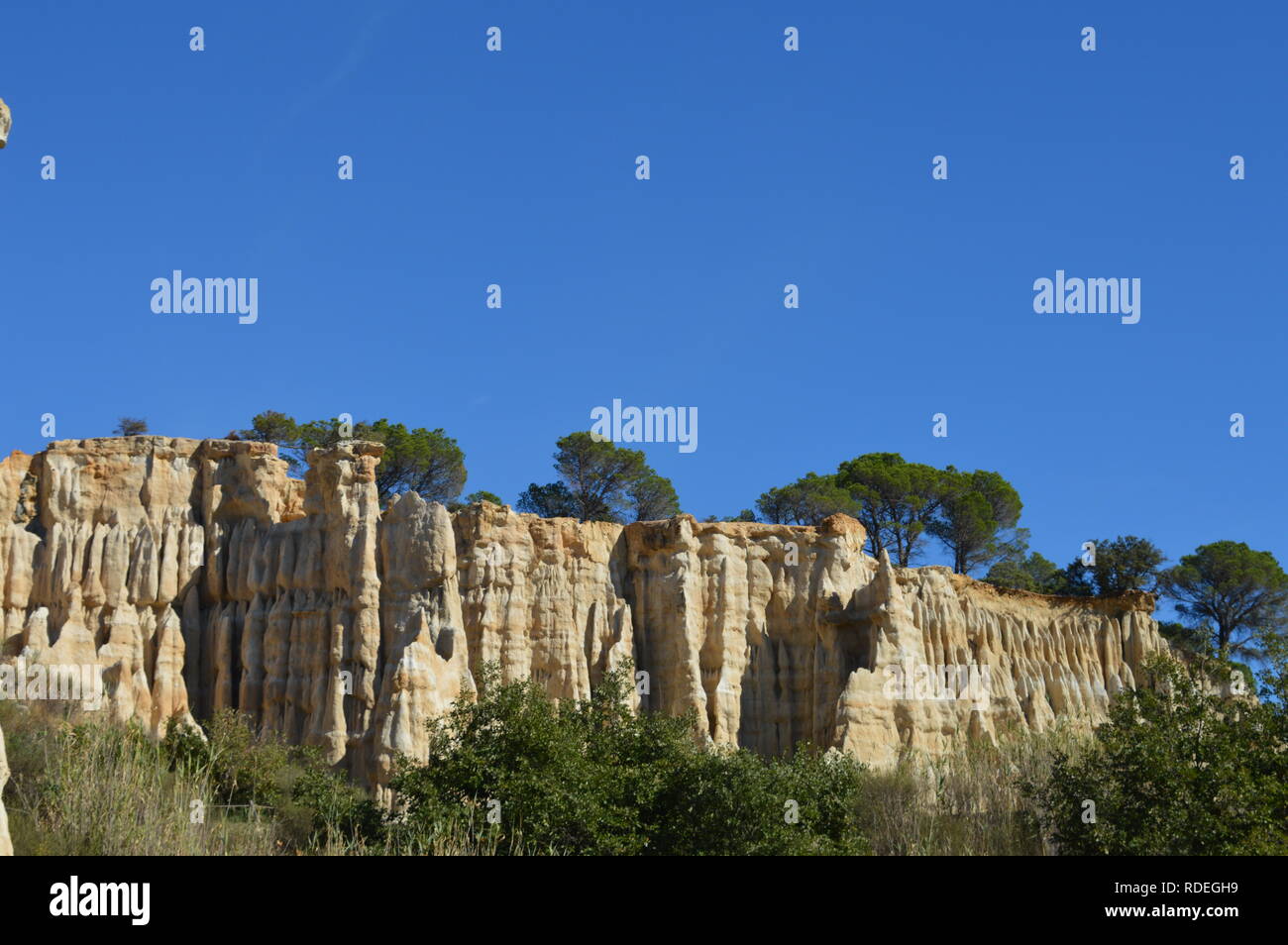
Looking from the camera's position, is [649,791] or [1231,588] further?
[1231,588]

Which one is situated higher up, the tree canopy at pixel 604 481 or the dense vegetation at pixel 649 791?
the tree canopy at pixel 604 481

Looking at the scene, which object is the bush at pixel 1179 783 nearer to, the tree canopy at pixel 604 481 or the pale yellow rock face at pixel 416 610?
the pale yellow rock face at pixel 416 610

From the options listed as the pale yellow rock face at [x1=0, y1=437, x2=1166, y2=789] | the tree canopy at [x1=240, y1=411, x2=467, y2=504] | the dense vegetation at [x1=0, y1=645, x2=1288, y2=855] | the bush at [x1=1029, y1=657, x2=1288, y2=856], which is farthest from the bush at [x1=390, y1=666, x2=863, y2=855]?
the tree canopy at [x1=240, y1=411, x2=467, y2=504]

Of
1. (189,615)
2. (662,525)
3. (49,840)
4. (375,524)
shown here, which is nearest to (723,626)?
(662,525)

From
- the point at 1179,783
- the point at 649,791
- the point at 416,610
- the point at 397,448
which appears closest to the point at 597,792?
the point at 649,791

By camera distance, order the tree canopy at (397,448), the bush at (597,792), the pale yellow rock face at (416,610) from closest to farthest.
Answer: the bush at (597,792), the pale yellow rock face at (416,610), the tree canopy at (397,448)

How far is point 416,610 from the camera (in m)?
48.5

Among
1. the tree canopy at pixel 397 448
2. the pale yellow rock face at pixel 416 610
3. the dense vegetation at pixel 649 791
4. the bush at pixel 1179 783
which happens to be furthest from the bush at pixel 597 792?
the tree canopy at pixel 397 448

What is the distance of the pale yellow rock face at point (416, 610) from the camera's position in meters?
47.2

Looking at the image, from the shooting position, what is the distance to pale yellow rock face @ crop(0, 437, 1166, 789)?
155ft

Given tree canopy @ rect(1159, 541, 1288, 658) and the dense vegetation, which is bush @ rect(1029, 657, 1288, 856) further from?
tree canopy @ rect(1159, 541, 1288, 658)

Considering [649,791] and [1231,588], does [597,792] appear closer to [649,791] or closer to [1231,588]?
[649,791]
